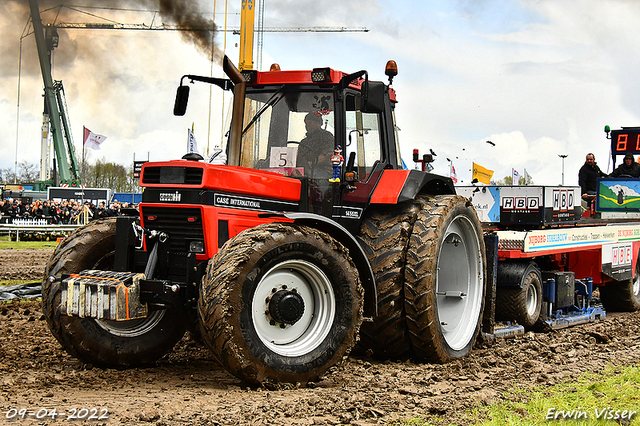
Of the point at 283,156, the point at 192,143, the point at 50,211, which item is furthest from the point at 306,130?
the point at 50,211

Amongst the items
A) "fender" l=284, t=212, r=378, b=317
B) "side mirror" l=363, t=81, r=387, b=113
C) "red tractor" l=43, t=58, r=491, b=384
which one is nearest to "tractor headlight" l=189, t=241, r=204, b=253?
"red tractor" l=43, t=58, r=491, b=384

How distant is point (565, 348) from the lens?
7742 mm

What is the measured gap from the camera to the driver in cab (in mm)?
6617

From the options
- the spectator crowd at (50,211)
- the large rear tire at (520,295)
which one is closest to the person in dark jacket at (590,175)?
the large rear tire at (520,295)

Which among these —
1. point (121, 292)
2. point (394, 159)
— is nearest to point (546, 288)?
point (394, 159)

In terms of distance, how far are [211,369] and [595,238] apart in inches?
277

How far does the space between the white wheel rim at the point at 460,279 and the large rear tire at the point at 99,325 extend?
2.88 meters

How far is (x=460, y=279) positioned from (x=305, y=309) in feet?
8.34

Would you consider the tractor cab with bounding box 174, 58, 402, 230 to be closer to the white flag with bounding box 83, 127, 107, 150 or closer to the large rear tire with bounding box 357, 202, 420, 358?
the large rear tire with bounding box 357, 202, 420, 358

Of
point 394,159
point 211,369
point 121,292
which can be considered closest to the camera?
point 121,292

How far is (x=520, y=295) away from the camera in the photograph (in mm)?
8977

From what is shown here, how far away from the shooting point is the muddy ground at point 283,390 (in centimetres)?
462

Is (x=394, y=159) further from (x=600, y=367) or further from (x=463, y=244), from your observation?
(x=600, y=367)

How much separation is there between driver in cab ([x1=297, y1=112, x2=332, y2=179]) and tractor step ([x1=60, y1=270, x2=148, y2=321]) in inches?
78.3
